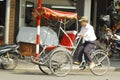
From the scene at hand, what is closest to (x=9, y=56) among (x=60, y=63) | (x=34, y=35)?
(x=60, y=63)

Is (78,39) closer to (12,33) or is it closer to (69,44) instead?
(69,44)

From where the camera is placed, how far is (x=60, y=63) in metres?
13.7

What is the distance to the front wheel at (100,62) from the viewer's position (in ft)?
45.9

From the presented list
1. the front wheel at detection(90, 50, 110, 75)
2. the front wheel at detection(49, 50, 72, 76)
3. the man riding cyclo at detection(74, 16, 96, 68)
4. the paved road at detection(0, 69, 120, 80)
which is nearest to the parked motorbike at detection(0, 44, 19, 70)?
the paved road at detection(0, 69, 120, 80)

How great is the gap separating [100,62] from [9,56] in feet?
9.53

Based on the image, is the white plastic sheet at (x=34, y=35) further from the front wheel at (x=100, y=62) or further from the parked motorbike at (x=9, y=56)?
the front wheel at (x=100, y=62)

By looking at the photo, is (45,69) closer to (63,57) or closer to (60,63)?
(60,63)

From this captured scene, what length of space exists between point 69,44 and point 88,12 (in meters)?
4.24

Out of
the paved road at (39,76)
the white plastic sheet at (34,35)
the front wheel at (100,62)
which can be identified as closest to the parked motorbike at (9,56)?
the paved road at (39,76)

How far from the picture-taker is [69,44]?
13.9 metres

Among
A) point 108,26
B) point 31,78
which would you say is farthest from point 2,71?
point 108,26

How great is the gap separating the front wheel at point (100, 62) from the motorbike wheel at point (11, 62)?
253cm

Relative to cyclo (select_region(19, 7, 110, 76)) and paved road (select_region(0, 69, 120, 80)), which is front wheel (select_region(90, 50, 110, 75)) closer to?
cyclo (select_region(19, 7, 110, 76))

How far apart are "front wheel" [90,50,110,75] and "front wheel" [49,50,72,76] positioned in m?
0.82
